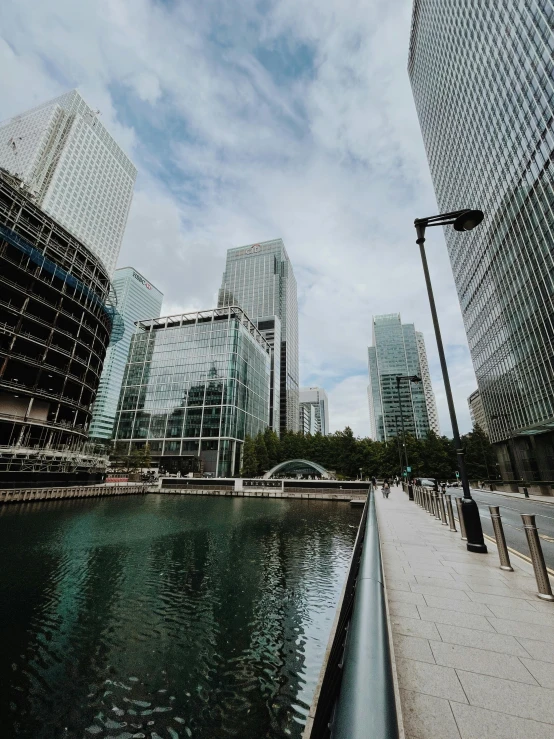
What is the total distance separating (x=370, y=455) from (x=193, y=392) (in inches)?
1918

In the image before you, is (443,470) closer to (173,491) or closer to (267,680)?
(173,491)

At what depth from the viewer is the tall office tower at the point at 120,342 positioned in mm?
155500

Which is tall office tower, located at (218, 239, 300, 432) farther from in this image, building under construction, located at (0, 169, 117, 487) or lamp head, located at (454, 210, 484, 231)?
lamp head, located at (454, 210, 484, 231)

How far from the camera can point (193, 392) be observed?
9038 centimetres

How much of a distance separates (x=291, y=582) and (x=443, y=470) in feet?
225

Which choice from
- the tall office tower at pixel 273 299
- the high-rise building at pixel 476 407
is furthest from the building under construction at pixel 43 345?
the high-rise building at pixel 476 407

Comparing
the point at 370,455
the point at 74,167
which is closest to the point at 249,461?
the point at 370,455

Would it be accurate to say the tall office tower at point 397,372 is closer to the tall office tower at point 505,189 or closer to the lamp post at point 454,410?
the tall office tower at point 505,189

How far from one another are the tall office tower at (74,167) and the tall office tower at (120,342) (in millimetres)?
43477

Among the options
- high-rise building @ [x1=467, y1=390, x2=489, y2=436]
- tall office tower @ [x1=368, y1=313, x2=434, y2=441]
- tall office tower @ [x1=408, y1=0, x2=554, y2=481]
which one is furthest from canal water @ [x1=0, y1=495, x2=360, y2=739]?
high-rise building @ [x1=467, y1=390, x2=489, y2=436]

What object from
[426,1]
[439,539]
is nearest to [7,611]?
[439,539]

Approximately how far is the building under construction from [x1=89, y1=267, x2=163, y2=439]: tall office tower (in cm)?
9654

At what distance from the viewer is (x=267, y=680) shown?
711 centimetres

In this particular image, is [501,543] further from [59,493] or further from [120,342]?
[120,342]
